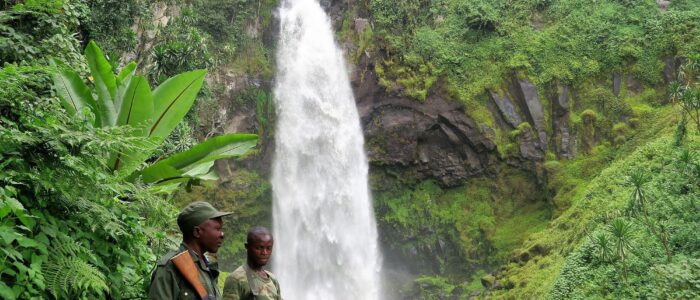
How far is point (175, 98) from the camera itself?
4.14m

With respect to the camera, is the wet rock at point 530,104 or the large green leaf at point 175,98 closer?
the large green leaf at point 175,98

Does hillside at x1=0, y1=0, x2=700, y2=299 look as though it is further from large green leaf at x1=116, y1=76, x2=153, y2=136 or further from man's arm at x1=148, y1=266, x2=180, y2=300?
man's arm at x1=148, y1=266, x2=180, y2=300

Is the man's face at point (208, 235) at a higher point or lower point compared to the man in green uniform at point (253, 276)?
higher

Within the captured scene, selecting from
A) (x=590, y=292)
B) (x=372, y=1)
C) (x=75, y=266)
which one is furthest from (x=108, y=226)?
(x=372, y=1)

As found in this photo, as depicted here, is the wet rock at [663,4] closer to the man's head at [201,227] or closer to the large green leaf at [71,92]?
the large green leaf at [71,92]

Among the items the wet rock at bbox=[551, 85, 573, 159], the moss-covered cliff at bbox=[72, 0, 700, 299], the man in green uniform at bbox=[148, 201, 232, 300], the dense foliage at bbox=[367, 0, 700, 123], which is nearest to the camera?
the man in green uniform at bbox=[148, 201, 232, 300]

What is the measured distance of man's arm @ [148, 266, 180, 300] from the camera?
2154 millimetres

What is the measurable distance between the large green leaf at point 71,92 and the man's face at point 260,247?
157 cm

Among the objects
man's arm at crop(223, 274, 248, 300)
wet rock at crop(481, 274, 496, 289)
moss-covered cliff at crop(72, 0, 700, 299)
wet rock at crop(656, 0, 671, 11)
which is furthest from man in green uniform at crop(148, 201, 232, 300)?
wet rock at crop(656, 0, 671, 11)

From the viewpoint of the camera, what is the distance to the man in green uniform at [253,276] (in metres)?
2.73

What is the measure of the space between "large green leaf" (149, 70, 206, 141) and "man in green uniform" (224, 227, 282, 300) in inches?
65.9

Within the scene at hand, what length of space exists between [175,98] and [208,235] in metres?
2.01

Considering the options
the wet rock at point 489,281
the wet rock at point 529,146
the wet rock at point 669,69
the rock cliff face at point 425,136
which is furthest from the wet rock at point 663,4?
the wet rock at point 489,281

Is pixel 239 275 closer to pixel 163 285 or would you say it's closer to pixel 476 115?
pixel 163 285
